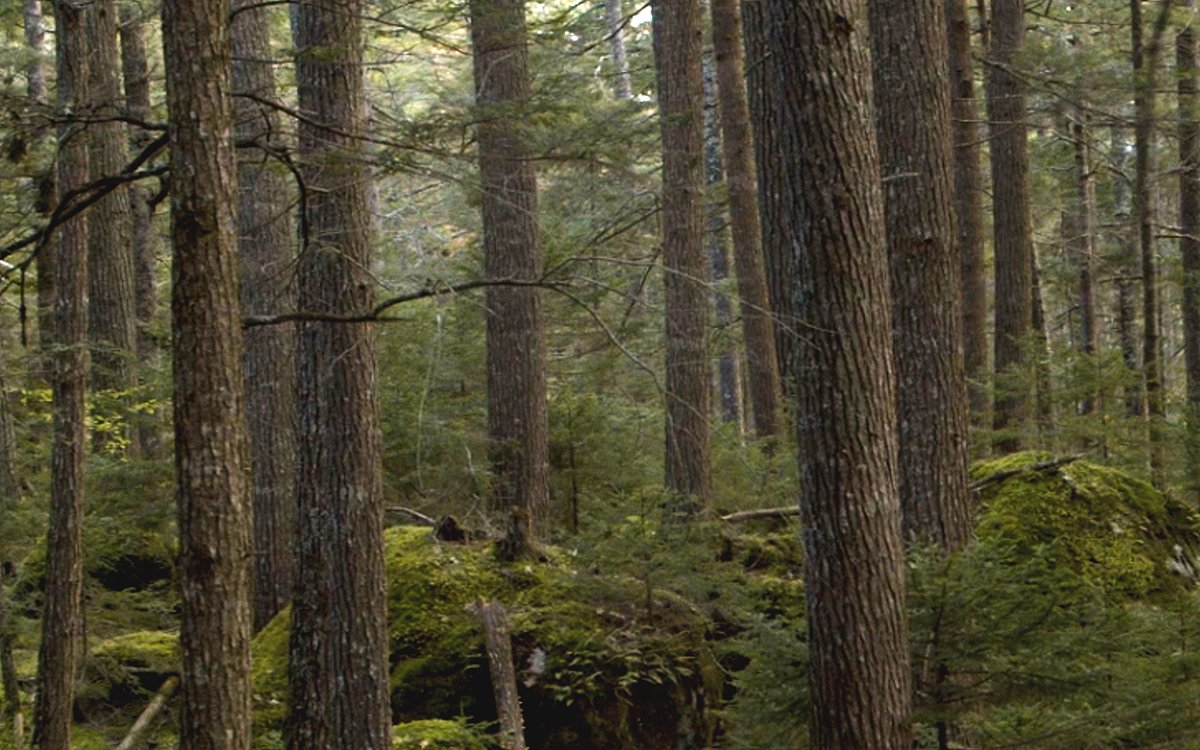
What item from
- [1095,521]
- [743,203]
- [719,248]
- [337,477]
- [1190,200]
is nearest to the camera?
[337,477]

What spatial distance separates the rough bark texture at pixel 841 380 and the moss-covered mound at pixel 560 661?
100 inches

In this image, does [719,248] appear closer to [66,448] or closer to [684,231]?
[684,231]

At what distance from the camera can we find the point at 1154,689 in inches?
252

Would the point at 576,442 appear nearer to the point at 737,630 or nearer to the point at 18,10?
the point at 737,630

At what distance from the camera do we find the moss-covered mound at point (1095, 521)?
33.3 feet

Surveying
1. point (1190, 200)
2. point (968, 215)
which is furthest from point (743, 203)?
point (1190, 200)

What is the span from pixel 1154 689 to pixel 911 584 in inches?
51.2

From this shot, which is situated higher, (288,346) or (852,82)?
(852,82)

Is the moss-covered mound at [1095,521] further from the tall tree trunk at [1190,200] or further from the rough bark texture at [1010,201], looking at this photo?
the rough bark texture at [1010,201]

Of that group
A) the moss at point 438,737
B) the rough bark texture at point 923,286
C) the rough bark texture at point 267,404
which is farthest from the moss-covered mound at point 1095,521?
the rough bark texture at point 267,404

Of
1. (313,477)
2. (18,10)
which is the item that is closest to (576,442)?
(313,477)

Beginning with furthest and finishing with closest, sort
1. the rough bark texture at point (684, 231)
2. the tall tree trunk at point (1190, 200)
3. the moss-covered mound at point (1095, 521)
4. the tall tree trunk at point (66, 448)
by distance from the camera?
the tall tree trunk at point (1190, 200) → the rough bark texture at point (684, 231) → the moss-covered mound at point (1095, 521) → the tall tree trunk at point (66, 448)

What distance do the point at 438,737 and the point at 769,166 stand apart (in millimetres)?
4071

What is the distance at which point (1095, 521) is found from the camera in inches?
411
